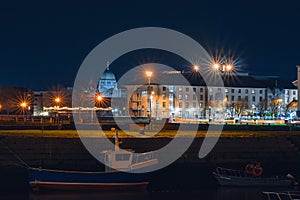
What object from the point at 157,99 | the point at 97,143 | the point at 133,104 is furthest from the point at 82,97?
the point at 97,143

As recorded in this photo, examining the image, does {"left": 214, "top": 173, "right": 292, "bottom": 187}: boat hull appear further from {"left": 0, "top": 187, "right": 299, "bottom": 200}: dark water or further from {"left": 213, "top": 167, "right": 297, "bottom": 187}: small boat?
{"left": 0, "top": 187, "right": 299, "bottom": 200}: dark water

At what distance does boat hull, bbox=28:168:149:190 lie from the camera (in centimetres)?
3108

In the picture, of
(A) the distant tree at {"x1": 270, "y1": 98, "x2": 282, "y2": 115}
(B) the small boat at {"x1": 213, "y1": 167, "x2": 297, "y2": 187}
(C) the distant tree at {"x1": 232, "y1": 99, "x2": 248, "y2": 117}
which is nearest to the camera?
(B) the small boat at {"x1": 213, "y1": 167, "x2": 297, "y2": 187}

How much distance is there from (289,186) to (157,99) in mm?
82223

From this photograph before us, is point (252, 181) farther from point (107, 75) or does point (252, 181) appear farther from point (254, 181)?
point (107, 75)

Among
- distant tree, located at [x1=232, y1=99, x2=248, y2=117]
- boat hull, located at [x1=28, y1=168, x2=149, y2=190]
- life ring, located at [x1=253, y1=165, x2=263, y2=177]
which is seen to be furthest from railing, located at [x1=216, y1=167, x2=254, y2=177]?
distant tree, located at [x1=232, y1=99, x2=248, y2=117]

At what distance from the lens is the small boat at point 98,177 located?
1224 inches

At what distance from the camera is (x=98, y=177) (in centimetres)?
3128

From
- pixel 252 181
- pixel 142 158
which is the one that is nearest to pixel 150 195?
pixel 142 158

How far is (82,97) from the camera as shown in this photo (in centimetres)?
13550

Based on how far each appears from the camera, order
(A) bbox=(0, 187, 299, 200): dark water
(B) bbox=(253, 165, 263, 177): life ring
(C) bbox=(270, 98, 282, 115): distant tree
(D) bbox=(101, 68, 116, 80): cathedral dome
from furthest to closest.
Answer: (D) bbox=(101, 68, 116, 80): cathedral dome, (C) bbox=(270, 98, 282, 115): distant tree, (B) bbox=(253, 165, 263, 177): life ring, (A) bbox=(0, 187, 299, 200): dark water

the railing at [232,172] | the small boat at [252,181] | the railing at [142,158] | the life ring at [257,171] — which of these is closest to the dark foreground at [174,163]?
the small boat at [252,181]

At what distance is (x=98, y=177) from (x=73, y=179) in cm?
141

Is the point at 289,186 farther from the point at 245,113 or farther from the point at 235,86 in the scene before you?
the point at 235,86
